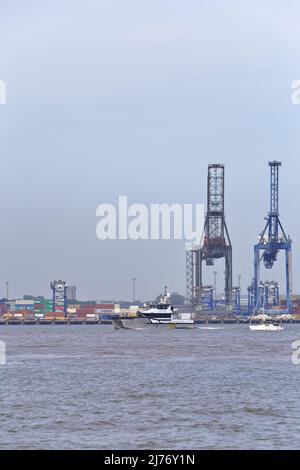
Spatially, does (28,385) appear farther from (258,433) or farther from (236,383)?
(258,433)

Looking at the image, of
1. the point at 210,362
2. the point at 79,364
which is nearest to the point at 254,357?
the point at 210,362

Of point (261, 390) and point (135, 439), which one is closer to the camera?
point (135, 439)

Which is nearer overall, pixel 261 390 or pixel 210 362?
pixel 261 390

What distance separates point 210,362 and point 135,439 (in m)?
35.5

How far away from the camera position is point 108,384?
2000 inches
